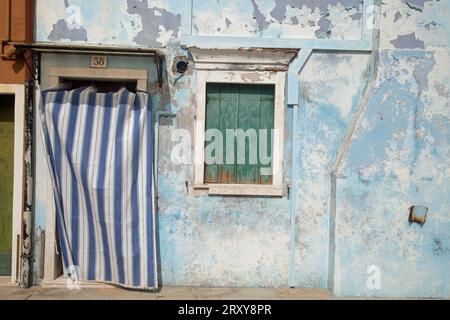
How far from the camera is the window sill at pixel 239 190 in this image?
252 inches

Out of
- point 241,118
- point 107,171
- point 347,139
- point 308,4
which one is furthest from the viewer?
point 241,118

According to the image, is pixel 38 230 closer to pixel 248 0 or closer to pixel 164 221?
pixel 164 221

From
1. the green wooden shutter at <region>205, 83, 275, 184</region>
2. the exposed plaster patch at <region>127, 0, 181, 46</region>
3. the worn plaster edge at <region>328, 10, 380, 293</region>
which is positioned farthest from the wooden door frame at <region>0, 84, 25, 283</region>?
the worn plaster edge at <region>328, 10, 380, 293</region>

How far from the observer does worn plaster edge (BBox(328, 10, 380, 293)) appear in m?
6.13

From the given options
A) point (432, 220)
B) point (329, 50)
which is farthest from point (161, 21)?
point (432, 220)

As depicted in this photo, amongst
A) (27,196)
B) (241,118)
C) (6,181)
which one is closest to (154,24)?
(241,118)

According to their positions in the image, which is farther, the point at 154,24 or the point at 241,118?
the point at 241,118

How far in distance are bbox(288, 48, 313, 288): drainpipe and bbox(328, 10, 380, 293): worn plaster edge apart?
17.4 inches

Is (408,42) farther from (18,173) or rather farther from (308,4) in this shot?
(18,173)

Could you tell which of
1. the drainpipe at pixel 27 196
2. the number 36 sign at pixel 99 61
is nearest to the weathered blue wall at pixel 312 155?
the number 36 sign at pixel 99 61

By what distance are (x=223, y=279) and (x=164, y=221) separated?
3.40 feet

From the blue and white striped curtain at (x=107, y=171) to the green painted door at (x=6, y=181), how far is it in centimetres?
71

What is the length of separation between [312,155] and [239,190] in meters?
1.02

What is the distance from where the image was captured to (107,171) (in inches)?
243
